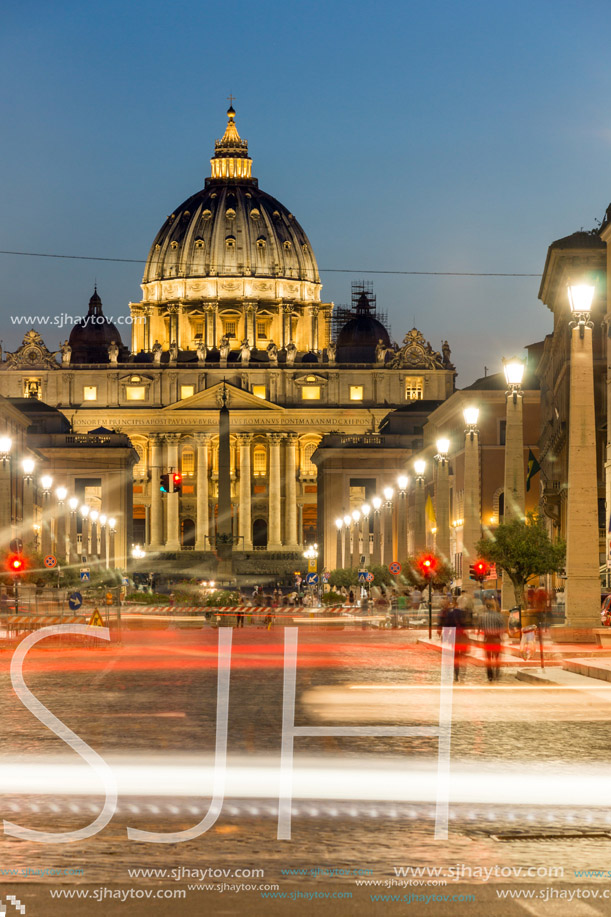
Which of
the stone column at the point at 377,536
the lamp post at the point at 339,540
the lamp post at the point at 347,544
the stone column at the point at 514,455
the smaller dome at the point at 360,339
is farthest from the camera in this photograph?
the smaller dome at the point at 360,339

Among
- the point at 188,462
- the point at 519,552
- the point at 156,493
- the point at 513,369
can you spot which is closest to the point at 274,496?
the point at 188,462

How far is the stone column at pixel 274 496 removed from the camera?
170625 mm

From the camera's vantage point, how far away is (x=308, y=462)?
175 m

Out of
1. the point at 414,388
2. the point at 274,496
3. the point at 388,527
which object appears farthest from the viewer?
the point at 414,388

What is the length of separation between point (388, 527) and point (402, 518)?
14.9 metres

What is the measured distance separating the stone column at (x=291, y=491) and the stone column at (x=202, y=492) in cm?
867

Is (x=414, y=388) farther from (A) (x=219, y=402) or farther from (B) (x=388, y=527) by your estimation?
(B) (x=388, y=527)

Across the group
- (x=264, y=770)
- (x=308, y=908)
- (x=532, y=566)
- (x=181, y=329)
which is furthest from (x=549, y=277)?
(x=181, y=329)

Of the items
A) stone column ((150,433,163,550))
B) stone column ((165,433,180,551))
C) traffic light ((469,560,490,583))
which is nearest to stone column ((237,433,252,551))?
stone column ((165,433,180,551))

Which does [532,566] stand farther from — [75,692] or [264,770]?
[264,770]

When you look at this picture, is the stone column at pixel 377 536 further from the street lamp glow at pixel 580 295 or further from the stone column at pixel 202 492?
the stone column at pixel 202 492

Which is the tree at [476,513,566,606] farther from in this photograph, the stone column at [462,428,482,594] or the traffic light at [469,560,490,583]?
the stone column at [462,428,482,594]

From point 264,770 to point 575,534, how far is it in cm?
1604

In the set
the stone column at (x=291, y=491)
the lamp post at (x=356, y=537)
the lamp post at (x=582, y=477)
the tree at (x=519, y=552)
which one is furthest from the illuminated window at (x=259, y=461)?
the lamp post at (x=582, y=477)
